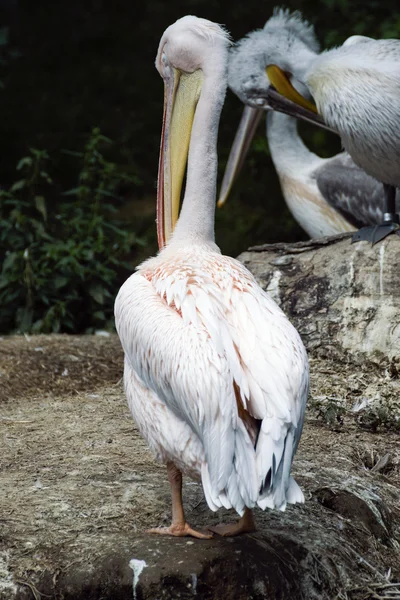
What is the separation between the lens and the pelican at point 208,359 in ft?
8.14

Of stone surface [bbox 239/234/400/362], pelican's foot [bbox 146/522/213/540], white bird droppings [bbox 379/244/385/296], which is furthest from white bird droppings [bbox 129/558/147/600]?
white bird droppings [bbox 379/244/385/296]

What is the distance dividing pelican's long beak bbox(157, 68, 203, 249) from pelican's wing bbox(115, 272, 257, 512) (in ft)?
1.96

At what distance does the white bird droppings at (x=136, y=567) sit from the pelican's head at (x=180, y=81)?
1180 mm

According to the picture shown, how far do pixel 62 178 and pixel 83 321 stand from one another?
8.12ft

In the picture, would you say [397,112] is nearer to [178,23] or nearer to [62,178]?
[178,23]

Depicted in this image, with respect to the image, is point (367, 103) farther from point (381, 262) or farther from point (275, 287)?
point (275, 287)

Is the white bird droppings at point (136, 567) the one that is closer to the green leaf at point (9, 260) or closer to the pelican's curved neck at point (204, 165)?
the pelican's curved neck at point (204, 165)

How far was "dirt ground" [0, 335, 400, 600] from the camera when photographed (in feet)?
8.78

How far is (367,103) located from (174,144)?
4.40ft

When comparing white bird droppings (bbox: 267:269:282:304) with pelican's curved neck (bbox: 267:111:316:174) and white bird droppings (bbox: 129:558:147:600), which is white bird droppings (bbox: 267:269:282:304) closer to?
pelican's curved neck (bbox: 267:111:316:174)

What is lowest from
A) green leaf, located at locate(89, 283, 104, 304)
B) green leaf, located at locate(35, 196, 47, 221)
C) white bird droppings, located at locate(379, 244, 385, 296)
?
green leaf, located at locate(89, 283, 104, 304)

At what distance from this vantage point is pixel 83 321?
6.01 metres

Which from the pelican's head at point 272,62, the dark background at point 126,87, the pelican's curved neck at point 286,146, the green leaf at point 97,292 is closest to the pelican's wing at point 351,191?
the pelican's curved neck at point 286,146

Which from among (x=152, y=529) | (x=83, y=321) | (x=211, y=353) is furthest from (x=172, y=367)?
(x=83, y=321)
